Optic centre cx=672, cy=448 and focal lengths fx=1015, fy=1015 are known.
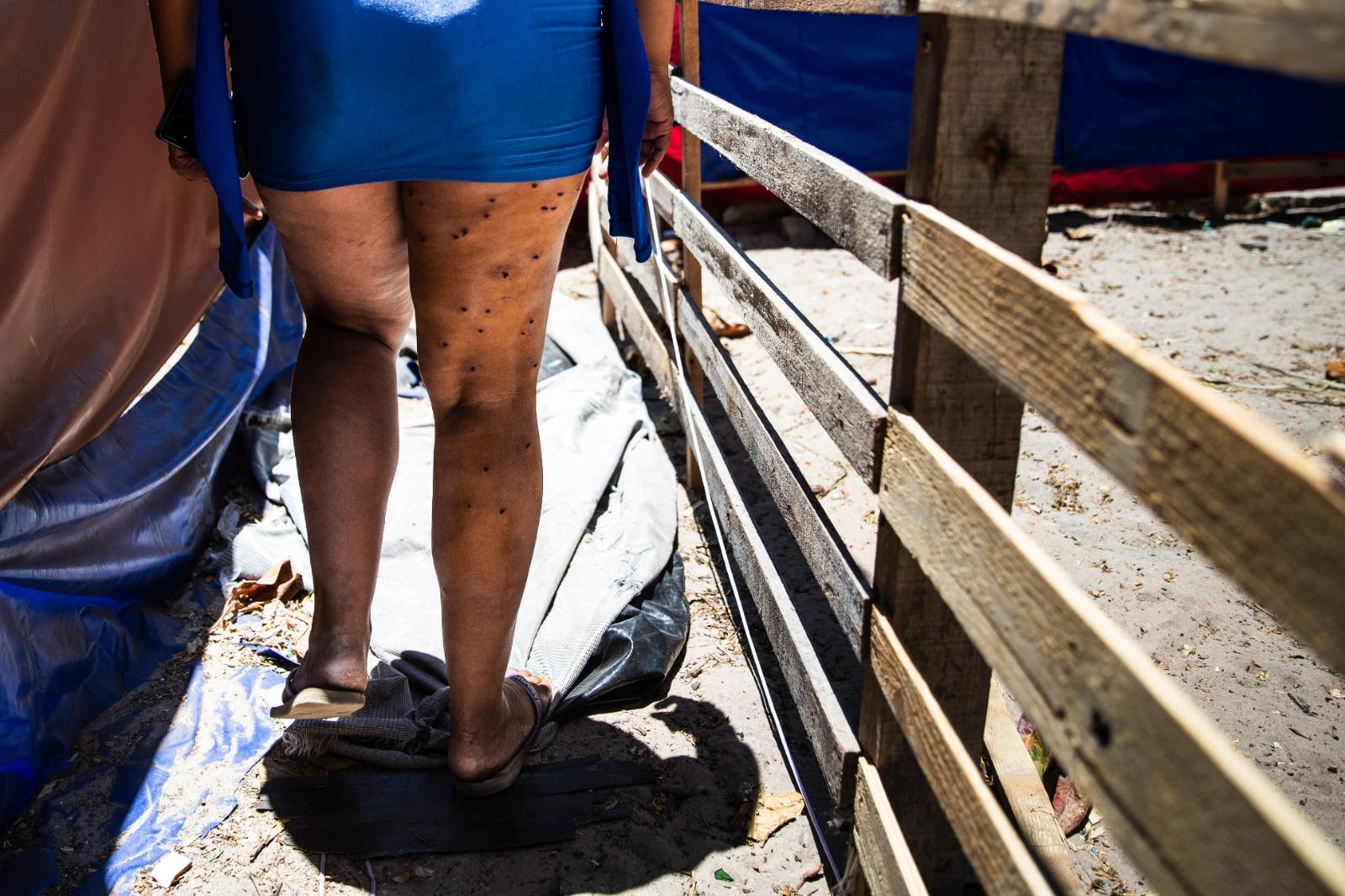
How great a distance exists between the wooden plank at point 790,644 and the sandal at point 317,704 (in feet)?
2.81

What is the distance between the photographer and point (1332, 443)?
70cm

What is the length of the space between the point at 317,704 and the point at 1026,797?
50.6 inches

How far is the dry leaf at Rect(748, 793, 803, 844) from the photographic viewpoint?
2104 millimetres

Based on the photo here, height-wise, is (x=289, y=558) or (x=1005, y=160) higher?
(x=1005, y=160)

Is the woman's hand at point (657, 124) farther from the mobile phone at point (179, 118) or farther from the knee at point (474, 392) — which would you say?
the mobile phone at point (179, 118)

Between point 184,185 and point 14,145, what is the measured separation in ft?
2.98

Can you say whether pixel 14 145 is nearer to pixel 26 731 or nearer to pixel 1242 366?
pixel 26 731

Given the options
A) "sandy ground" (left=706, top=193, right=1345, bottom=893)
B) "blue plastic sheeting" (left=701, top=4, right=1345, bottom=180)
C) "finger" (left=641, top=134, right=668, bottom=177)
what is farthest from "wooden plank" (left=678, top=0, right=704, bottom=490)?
"blue plastic sheeting" (left=701, top=4, right=1345, bottom=180)

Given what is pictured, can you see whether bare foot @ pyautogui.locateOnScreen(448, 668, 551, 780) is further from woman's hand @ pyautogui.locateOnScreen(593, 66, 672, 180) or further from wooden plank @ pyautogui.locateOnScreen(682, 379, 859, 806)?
woman's hand @ pyautogui.locateOnScreen(593, 66, 672, 180)

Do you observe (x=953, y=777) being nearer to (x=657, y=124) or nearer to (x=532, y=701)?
(x=532, y=701)

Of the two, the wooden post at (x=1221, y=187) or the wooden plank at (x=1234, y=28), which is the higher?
the wooden plank at (x=1234, y=28)

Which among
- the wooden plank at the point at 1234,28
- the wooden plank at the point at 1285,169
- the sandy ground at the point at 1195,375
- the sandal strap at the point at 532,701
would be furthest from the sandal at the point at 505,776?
the wooden plank at the point at 1285,169

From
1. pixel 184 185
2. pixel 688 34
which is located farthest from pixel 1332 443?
pixel 184 185

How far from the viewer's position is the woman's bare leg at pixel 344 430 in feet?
6.17
